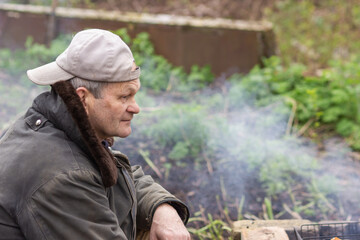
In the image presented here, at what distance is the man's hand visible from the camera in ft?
8.15

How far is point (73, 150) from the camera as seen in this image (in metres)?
1.99

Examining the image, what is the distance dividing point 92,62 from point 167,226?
3.52ft

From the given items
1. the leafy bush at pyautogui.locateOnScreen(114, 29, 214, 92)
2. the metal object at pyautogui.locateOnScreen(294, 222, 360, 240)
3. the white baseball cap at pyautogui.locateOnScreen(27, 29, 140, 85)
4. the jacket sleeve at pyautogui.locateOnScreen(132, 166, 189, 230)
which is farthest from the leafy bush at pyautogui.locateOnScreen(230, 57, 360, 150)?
the white baseball cap at pyautogui.locateOnScreen(27, 29, 140, 85)

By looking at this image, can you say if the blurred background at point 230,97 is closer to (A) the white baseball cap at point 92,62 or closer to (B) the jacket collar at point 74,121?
(B) the jacket collar at point 74,121

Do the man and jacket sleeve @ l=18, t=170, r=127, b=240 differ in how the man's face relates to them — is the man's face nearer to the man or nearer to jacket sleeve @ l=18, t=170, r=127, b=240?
the man

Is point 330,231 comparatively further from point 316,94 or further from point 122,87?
point 316,94

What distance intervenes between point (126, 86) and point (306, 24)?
8634 millimetres

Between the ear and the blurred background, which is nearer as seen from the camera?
the ear

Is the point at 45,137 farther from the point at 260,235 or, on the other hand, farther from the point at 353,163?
the point at 353,163

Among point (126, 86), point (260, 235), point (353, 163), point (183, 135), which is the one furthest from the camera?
point (353, 163)

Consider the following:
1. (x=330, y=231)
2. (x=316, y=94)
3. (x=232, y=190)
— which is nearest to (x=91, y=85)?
(x=330, y=231)

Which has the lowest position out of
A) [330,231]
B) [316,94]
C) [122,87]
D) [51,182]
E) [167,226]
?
[330,231]

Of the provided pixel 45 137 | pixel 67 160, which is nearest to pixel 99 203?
pixel 67 160

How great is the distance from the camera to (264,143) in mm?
4957
